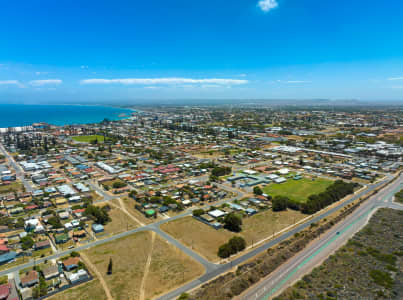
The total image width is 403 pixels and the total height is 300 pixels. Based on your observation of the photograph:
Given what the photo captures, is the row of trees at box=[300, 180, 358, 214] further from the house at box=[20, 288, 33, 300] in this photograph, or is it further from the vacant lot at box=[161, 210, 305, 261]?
the house at box=[20, 288, 33, 300]

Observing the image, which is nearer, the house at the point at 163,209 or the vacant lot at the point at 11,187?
the house at the point at 163,209

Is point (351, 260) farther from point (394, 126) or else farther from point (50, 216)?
point (394, 126)

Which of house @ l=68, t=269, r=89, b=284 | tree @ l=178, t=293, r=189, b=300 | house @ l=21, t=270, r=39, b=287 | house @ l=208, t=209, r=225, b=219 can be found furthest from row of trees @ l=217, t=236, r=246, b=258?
house @ l=21, t=270, r=39, b=287

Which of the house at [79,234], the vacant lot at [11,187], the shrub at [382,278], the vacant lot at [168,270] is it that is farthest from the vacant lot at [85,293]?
the vacant lot at [11,187]

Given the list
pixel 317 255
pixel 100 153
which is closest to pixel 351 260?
pixel 317 255

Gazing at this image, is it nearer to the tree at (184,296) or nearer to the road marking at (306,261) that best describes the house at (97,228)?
the tree at (184,296)

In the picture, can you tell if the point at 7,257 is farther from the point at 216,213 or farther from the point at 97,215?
the point at 216,213
